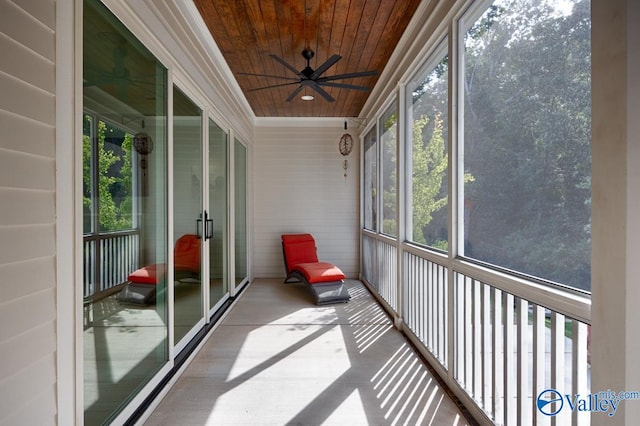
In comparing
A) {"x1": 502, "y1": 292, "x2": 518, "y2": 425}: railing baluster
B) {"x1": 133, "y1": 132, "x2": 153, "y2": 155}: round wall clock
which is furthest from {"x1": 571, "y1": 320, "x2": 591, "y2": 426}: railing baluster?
{"x1": 133, "y1": 132, "x2": 153, "y2": 155}: round wall clock

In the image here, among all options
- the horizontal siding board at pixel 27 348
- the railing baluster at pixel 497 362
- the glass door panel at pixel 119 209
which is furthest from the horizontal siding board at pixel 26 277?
the railing baluster at pixel 497 362

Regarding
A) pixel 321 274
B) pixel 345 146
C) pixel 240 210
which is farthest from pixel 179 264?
pixel 345 146

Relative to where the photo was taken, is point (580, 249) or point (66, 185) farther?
point (66, 185)

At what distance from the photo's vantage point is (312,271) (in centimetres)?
496

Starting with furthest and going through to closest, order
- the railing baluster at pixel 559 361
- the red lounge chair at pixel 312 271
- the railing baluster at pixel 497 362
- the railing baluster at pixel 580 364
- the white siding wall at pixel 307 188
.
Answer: the white siding wall at pixel 307 188 < the red lounge chair at pixel 312 271 < the railing baluster at pixel 497 362 < the railing baluster at pixel 559 361 < the railing baluster at pixel 580 364

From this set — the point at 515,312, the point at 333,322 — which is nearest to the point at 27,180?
the point at 515,312

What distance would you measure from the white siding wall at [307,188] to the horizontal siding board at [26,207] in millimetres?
5054

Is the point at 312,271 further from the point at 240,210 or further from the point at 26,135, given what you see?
the point at 26,135

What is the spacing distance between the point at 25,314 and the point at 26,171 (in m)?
0.54

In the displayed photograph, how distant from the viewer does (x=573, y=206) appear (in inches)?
52.3

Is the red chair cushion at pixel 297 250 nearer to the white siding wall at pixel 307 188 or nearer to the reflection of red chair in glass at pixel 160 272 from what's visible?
the white siding wall at pixel 307 188

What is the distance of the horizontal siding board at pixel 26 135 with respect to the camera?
115 centimetres

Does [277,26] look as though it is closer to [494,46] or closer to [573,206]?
[494,46]

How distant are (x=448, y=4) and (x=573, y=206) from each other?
1.81 meters
